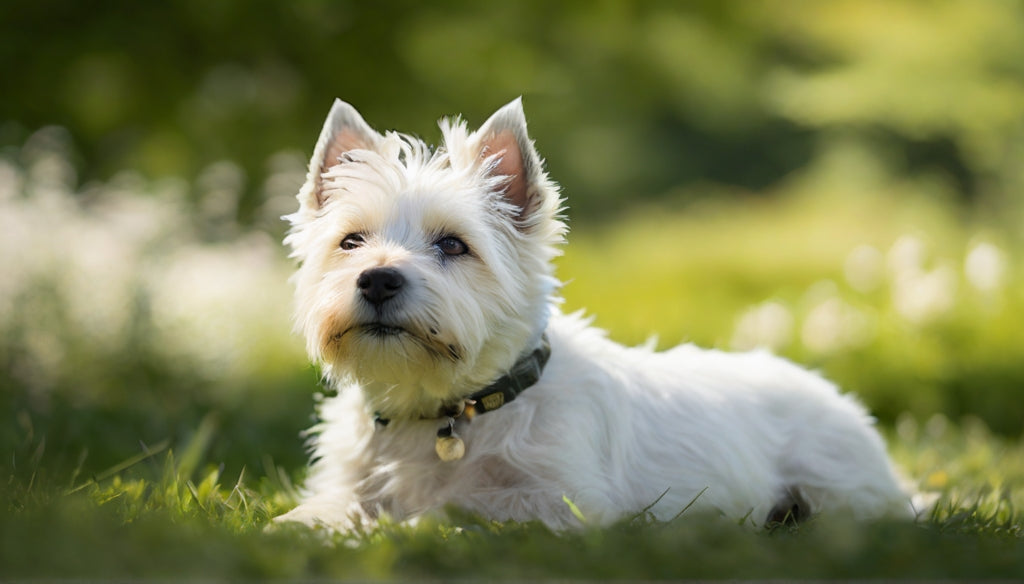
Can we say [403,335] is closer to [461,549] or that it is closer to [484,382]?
[484,382]

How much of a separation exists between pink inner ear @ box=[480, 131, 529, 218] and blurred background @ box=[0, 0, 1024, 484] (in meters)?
2.14

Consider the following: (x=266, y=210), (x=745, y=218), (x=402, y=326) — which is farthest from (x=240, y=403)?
(x=745, y=218)

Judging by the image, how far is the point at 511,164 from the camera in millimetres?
4023

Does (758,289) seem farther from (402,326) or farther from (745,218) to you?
(402,326)

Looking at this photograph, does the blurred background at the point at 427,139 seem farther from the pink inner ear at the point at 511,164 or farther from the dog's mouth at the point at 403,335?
the pink inner ear at the point at 511,164

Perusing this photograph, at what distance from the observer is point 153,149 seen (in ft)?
38.7

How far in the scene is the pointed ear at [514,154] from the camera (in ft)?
12.8

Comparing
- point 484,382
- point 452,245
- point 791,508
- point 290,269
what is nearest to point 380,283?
point 452,245

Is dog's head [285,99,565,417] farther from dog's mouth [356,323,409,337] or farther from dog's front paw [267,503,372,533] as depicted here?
dog's front paw [267,503,372,533]

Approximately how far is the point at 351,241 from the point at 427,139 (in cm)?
102

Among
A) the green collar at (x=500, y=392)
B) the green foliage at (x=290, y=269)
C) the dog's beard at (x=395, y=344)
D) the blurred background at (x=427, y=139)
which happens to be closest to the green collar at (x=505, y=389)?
the green collar at (x=500, y=392)

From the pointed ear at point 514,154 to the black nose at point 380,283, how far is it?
31.2 inches

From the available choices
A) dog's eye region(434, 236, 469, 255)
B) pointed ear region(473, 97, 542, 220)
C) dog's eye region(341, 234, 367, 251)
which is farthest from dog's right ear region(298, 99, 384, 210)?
dog's eye region(434, 236, 469, 255)

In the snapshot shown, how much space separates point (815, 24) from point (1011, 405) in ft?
20.5
